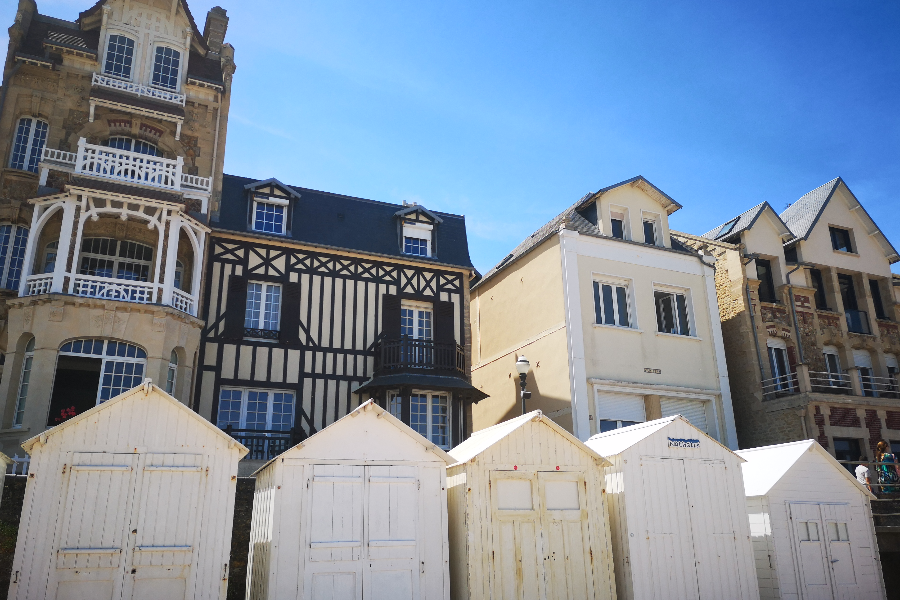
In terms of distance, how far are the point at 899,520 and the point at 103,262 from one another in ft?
61.1

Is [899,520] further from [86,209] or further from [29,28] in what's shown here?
[29,28]

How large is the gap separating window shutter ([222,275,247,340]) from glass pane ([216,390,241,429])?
4.51ft

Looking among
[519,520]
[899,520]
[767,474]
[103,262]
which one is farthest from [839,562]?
[103,262]

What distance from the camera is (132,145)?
18.2 m

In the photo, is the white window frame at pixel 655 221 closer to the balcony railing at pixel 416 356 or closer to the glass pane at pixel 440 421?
the balcony railing at pixel 416 356

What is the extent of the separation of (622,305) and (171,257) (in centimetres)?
1177

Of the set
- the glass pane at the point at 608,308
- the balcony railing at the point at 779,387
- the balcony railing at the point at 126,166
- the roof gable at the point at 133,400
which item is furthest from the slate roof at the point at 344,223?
the balcony railing at the point at 779,387

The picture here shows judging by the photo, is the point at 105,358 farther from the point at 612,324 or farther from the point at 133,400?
the point at 612,324

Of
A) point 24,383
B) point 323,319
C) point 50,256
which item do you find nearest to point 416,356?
point 323,319

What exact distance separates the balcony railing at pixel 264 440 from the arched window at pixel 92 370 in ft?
7.99

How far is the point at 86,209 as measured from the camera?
634 inches

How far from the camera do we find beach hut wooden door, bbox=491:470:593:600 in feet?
35.6

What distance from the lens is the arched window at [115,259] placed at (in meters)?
17.0

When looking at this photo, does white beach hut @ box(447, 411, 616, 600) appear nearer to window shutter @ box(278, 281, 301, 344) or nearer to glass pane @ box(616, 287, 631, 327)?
window shutter @ box(278, 281, 301, 344)
